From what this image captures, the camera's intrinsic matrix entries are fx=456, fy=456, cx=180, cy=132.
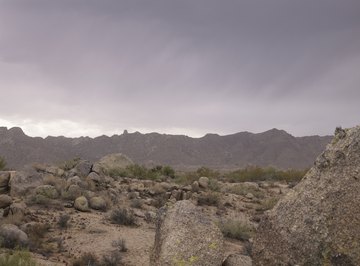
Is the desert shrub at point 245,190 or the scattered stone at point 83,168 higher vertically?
the scattered stone at point 83,168

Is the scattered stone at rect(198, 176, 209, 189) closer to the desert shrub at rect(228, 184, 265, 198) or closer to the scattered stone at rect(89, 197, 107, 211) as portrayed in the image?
the desert shrub at rect(228, 184, 265, 198)

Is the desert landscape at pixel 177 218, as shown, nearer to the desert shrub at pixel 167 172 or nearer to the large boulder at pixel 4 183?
the large boulder at pixel 4 183

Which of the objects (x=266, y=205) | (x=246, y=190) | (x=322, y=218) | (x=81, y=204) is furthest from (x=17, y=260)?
(x=246, y=190)

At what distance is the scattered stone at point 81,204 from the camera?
17.6 m

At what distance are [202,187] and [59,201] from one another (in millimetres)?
9549

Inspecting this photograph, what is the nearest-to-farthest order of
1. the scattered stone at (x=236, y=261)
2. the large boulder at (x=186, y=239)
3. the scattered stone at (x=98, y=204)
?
1. the large boulder at (x=186, y=239)
2. the scattered stone at (x=236, y=261)
3. the scattered stone at (x=98, y=204)

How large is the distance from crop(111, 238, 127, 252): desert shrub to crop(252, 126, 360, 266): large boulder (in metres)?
6.09

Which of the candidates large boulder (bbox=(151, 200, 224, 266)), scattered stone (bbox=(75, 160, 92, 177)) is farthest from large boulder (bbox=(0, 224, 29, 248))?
scattered stone (bbox=(75, 160, 92, 177))

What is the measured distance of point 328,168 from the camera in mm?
7617

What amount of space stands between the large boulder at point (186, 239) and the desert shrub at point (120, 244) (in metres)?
4.07

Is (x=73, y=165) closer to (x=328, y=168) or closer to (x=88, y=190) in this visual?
(x=88, y=190)

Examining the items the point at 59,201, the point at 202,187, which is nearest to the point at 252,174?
the point at 202,187

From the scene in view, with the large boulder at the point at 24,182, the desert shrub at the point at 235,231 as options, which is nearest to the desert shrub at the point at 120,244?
the desert shrub at the point at 235,231

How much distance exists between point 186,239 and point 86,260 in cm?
424
